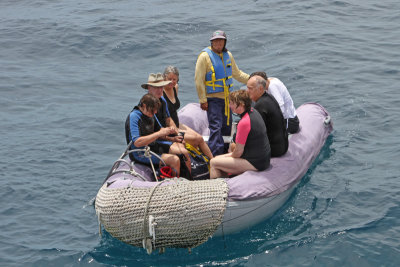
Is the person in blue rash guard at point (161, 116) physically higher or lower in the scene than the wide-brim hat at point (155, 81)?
lower

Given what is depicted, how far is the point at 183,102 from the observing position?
11797 mm

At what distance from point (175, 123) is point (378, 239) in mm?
3180

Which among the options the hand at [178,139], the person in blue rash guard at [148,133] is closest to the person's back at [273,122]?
the hand at [178,139]

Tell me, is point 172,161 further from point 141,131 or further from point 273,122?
point 273,122

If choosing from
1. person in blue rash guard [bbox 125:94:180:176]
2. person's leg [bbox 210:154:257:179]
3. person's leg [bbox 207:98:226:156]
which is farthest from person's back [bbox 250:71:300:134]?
person in blue rash guard [bbox 125:94:180:176]

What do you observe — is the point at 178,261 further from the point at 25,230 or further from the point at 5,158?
the point at 5,158

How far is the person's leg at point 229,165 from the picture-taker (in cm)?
736

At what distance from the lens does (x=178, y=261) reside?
272 inches

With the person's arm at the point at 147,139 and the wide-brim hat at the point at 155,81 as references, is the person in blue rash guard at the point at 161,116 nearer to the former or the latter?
the wide-brim hat at the point at 155,81

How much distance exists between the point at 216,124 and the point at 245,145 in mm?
1361

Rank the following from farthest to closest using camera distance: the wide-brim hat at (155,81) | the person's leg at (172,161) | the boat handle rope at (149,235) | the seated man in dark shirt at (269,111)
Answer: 1. the wide-brim hat at (155,81)
2. the person's leg at (172,161)
3. the seated man in dark shirt at (269,111)
4. the boat handle rope at (149,235)

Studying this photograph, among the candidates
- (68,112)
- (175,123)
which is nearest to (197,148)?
(175,123)

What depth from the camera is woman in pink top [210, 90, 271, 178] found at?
7.03 meters

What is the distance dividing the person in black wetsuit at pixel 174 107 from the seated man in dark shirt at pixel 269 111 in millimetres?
1008
